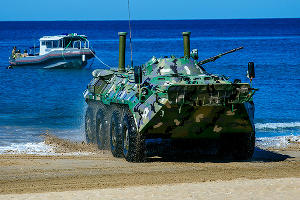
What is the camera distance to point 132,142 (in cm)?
1523

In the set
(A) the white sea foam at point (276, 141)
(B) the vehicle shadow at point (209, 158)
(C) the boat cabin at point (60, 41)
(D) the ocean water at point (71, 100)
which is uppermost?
(C) the boat cabin at point (60, 41)

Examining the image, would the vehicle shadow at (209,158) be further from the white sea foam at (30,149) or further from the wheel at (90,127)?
the wheel at (90,127)

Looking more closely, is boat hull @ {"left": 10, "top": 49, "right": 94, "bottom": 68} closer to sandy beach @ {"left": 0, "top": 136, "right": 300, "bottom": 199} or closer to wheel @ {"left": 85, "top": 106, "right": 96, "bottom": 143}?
wheel @ {"left": 85, "top": 106, "right": 96, "bottom": 143}

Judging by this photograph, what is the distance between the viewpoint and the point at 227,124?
14984 mm

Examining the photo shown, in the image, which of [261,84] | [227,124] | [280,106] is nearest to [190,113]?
[227,124]

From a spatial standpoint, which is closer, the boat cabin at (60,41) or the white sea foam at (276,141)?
the white sea foam at (276,141)

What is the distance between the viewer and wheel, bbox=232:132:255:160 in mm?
15789

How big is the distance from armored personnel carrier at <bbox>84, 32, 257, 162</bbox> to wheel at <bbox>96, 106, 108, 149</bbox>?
139 cm

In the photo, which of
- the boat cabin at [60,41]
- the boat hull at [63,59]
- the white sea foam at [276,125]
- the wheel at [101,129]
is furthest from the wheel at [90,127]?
the boat hull at [63,59]

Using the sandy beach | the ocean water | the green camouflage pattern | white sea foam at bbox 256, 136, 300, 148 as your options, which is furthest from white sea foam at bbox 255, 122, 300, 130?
the green camouflage pattern

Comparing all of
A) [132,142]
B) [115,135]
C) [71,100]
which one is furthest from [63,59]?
[132,142]

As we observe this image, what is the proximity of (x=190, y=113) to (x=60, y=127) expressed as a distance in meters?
12.4

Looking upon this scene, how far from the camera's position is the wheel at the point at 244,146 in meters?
15.8

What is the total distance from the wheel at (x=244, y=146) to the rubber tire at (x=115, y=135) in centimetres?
239
